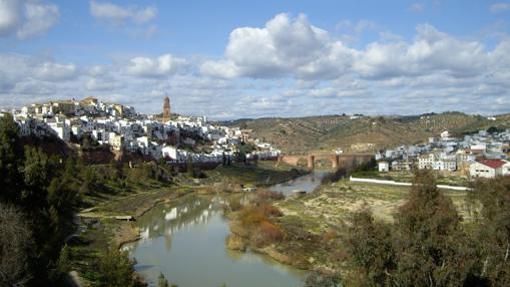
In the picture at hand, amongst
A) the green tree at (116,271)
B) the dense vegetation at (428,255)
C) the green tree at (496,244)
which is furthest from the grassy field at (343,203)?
the green tree at (116,271)

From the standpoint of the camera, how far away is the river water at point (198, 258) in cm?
2436

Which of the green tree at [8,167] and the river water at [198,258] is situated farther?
the river water at [198,258]

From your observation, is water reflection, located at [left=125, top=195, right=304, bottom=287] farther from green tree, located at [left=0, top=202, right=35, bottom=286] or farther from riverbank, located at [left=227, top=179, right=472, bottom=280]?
green tree, located at [left=0, top=202, right=35, bottom=286]

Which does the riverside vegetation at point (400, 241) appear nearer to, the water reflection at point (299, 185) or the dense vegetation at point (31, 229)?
the dense vegetation at point (31, 229)

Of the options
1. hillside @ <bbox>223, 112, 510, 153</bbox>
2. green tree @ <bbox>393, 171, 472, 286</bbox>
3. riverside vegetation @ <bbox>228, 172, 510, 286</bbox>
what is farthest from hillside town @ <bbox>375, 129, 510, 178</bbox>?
green tree @ <bbox>393, 171, 472, 286</bbox>

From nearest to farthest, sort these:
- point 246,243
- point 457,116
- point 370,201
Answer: point 246,243, point 370,201, point 457,116

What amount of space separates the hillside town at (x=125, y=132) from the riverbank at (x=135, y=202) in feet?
26.6

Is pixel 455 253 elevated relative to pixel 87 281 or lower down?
elevated

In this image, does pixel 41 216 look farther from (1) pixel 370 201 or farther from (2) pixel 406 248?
(1) pixel 370 201


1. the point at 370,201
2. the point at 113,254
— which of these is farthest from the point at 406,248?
the point at 370,201

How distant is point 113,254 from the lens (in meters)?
18.8

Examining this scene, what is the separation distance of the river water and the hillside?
81.8 meters

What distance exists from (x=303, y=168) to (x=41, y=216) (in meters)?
82.6

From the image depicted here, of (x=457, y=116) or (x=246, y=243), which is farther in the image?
(x=457, y=116)
